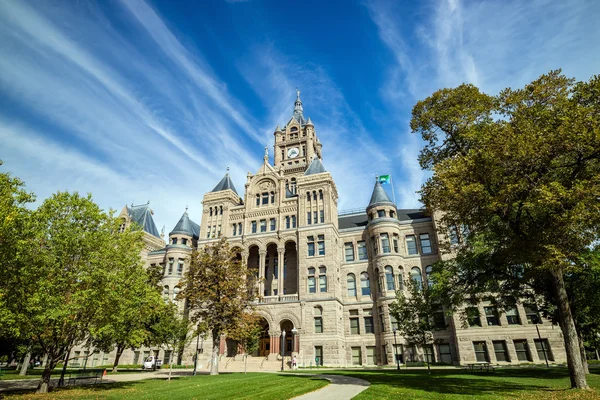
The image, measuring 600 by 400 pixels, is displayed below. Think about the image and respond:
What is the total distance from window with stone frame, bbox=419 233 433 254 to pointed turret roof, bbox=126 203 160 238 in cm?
4173

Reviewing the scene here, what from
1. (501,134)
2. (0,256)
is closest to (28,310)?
(0,256)

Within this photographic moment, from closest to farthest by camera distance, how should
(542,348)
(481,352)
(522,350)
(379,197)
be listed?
1. (542,348)
2. (522,350)
3. (481,352)
4. (379,197)

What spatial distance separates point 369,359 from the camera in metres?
39.2

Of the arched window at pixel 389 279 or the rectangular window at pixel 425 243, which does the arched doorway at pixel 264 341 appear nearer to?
the arched window at pixel 389 279

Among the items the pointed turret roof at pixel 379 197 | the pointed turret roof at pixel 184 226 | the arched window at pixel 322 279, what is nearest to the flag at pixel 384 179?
the pointed turret roof at pixel 379 197

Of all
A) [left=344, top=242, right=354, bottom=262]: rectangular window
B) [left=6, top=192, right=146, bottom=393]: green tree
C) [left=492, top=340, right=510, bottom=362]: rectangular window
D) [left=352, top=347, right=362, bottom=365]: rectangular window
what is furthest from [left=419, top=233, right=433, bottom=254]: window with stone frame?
[left=6, top=192, right=146, bottom=393]: green tree

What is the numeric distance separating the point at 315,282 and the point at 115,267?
26288 millimetres

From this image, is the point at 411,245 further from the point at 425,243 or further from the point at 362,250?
the point at 362,250

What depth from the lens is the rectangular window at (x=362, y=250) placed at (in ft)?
145

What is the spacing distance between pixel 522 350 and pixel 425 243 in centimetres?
1438

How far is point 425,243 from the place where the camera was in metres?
43.0

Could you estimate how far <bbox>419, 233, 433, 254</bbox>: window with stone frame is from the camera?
42.6m

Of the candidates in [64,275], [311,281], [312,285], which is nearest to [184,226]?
[311,281]

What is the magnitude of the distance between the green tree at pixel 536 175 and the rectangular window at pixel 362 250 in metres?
25.7
